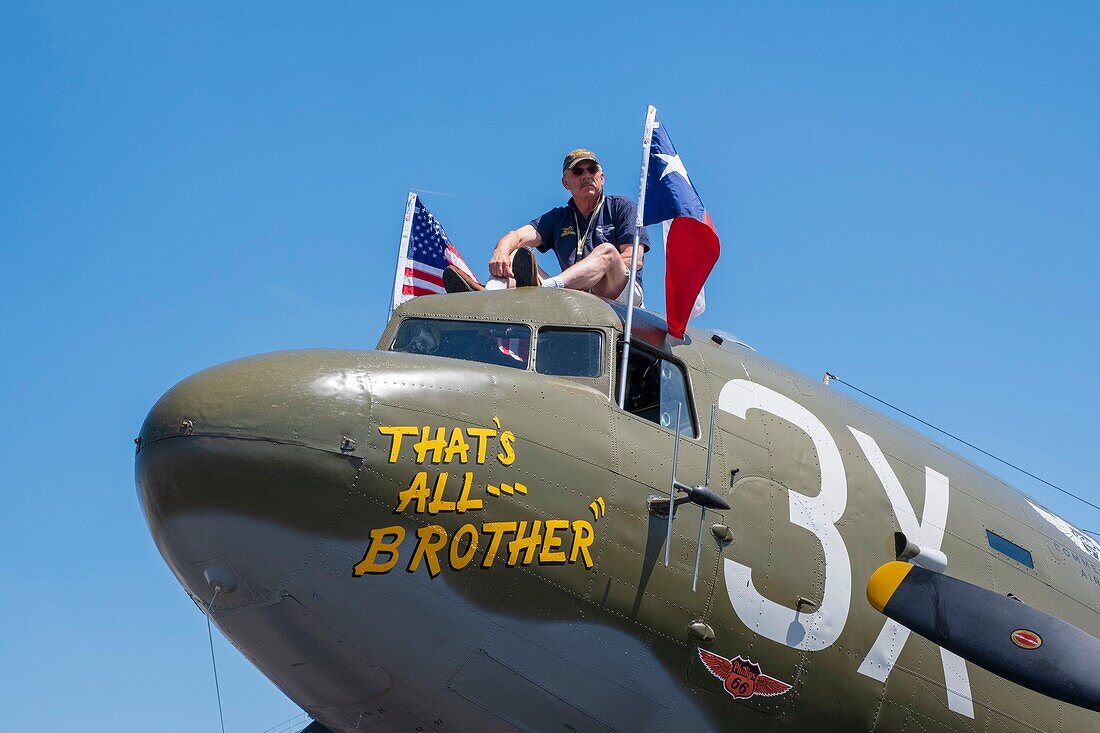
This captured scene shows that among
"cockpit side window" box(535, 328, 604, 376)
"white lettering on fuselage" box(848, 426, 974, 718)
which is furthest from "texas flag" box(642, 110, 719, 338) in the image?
"white lettering on fuselage" box(848, 426, 974, 718)

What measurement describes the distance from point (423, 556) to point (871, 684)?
455 centimetres

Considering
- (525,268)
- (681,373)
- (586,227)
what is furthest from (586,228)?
(681,373)

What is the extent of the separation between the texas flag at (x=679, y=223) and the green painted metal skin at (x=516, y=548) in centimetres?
87

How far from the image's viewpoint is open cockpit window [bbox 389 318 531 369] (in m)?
11.3

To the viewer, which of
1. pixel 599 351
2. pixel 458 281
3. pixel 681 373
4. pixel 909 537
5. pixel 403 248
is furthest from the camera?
pixel 403 248

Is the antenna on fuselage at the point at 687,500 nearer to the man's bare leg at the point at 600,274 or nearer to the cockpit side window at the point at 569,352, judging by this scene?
the cockpit side window at the point at 569,352

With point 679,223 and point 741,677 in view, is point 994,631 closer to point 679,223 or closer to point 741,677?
point 741,677

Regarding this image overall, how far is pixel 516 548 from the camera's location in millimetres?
9844

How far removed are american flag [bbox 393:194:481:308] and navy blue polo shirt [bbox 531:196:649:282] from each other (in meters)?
5.57

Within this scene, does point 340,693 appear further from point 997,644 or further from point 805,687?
point 997,644

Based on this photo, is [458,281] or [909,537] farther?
[458,281]

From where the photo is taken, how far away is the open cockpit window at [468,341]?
1130 centimetres

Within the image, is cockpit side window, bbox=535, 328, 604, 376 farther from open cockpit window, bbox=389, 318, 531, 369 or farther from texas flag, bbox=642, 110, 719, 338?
texas flag, bbox=642, 110, 719, 338

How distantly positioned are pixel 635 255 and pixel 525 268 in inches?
48.7
